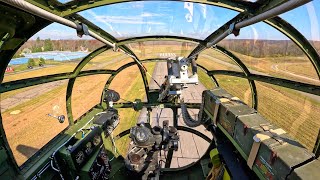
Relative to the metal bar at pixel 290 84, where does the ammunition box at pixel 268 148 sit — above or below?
below

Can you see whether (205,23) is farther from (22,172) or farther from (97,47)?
(22,172)

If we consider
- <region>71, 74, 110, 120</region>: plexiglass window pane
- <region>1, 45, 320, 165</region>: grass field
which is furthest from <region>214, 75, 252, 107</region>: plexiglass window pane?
<region>71, 74, 110, 120</region>: plexiglass window pane

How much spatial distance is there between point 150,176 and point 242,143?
7.57 feet

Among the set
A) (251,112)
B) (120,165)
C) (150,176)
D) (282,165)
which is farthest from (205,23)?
(120,165)

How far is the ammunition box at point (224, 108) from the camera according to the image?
2886mm

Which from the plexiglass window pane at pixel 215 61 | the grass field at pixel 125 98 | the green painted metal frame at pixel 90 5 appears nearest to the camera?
the green painted metal frame at pixel 90 5

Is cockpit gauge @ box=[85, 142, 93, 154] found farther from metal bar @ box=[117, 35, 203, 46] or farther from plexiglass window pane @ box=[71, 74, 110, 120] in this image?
metal bar @ box=[117, 35, 203, 46]

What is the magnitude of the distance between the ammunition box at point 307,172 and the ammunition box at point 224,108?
1.06 m

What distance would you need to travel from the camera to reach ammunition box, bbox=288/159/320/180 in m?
1.61

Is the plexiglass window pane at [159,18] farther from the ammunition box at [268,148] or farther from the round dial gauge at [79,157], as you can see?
the round dial gauge at [79,157]

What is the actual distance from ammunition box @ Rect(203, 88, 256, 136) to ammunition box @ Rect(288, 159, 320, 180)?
106 centimetres

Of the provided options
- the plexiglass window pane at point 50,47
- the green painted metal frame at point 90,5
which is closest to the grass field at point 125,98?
the plexiglass window pane at point 50,47

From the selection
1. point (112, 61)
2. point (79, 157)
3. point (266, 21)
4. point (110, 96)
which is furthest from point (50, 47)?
point (266, 21)

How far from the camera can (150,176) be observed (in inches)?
161
